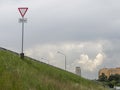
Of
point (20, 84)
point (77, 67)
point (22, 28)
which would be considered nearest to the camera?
point (20, 84)

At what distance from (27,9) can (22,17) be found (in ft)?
4.39

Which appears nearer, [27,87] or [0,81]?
[0,81]

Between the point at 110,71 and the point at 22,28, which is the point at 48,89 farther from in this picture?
the point at 110,71

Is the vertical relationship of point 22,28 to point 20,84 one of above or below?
above

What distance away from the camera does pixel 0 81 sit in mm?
18547

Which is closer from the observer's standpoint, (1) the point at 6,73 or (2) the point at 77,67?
(1) the point at 6,73

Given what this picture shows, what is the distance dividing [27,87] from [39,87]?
1725 mm

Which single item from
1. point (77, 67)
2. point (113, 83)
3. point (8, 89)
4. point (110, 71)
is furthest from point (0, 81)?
point (110, 71)

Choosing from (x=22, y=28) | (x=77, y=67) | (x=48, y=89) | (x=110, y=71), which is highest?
(x=22, y=28)

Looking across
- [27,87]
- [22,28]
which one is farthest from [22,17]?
[27,87]

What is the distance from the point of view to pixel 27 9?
30031 mm

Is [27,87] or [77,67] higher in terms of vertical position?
[27,87]

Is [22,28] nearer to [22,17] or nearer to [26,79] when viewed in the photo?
[22,17]

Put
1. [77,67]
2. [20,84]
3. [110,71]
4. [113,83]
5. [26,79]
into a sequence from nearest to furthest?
1. [20,84]
2. [26,79]
3. [77,67]
4. [113,83]
5. [110,71]
